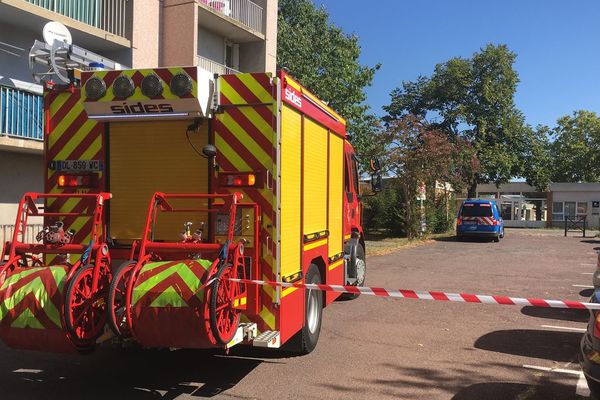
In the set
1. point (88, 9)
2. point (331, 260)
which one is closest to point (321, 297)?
point (331, 260)

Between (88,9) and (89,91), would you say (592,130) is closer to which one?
(88,9)

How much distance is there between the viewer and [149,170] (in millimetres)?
5387

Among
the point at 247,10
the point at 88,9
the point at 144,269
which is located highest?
the point at 247,10

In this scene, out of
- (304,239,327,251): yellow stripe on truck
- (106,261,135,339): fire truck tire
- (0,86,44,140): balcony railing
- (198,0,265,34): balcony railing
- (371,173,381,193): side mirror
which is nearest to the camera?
(106,261,135,339): fire truck tire

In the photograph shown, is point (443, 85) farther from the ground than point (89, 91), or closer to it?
farther from the ground

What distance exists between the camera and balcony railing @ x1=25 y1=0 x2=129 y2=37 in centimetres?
1393

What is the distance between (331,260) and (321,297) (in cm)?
57

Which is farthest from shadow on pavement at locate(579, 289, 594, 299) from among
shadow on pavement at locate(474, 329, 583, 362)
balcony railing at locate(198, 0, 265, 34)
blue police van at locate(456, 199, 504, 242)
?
blue police van at locate(456, 199, 504, 242)

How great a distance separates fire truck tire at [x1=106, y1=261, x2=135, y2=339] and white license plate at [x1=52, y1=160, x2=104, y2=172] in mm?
1460

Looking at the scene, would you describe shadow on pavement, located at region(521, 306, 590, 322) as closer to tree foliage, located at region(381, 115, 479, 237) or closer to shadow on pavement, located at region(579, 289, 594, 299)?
shadow on pavement, located at region(579, 289, 594, 299)

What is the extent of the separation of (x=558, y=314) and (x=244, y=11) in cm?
1575

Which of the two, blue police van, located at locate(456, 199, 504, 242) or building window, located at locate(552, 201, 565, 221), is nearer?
blue police van, located at locate(456, 199, 504, 242)

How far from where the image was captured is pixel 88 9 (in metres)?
14.7

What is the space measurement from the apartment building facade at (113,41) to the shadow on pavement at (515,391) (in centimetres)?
1079
